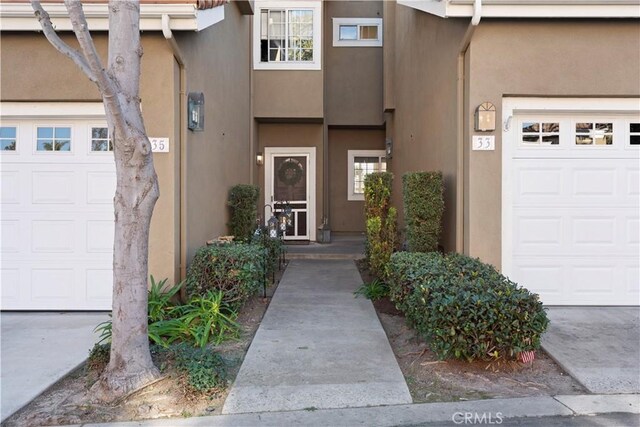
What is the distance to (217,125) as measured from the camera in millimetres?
7676

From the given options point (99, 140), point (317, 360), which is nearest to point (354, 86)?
point (99, 140)

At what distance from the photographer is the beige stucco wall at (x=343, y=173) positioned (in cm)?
1283

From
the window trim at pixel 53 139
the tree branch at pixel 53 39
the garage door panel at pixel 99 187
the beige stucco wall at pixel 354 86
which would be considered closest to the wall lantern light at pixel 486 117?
the tree branch at pixel 53 39

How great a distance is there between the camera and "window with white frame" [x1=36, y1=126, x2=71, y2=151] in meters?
5.90

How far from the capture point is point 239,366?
4.16 m

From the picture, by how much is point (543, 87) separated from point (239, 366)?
4812 mm

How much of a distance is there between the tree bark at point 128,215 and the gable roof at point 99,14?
1.84 meters

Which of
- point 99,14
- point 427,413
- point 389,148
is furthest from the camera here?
point 389,148

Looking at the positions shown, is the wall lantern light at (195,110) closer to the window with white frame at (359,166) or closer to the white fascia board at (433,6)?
the white fascia board at (433,6)

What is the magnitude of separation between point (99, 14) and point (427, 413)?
533 centimetres

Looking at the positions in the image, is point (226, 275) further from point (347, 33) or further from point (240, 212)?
point (347, 33)

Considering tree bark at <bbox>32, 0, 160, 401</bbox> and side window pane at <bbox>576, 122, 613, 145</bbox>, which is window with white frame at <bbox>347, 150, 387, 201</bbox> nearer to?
side window pane at <bbox>576, 122, 613, 145</bbox>

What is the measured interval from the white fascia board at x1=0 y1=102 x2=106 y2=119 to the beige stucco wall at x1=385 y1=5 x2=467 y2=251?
15.1 feet

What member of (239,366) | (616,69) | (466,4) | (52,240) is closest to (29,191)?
(52,240)
